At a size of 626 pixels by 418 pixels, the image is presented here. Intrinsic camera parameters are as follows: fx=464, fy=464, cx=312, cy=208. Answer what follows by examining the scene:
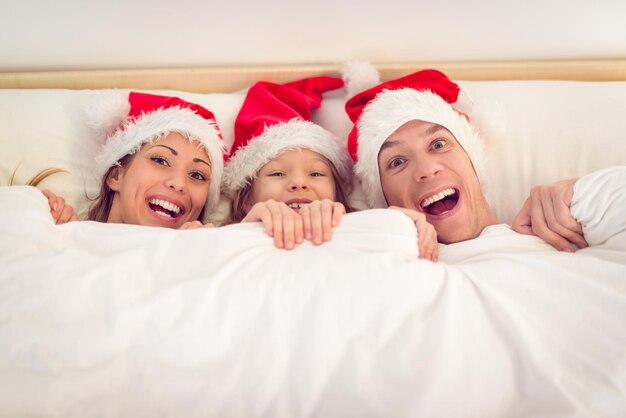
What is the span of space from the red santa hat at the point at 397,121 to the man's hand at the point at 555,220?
27cm

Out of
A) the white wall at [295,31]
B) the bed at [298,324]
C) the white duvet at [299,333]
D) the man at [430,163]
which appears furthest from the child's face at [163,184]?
the white wall at [295,31]

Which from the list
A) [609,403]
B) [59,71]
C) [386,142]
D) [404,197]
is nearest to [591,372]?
[609,403]

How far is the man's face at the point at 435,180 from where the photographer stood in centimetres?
119

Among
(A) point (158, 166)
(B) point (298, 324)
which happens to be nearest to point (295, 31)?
(A) point (158, 166)

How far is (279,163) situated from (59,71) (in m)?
1.00

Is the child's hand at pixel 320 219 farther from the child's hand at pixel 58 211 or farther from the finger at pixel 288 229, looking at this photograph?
the child's hand at pixel 58 211

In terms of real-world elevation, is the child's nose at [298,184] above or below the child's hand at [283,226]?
above

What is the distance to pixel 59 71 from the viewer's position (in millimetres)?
1717

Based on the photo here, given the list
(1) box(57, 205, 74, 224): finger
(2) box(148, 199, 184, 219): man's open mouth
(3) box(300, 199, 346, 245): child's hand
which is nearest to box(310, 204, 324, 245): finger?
(3) box(300, 199, 346, 245): child's hand

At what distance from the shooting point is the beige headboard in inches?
65.8

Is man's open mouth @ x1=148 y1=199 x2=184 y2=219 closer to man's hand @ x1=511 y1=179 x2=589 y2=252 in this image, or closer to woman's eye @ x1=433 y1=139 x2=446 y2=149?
woman's eye @ x1=433 y1=139 x2=446 y2=149

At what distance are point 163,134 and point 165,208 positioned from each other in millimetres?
210

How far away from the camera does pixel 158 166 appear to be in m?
1.28

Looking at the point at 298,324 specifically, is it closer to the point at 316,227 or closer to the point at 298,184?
the point at 316,227
